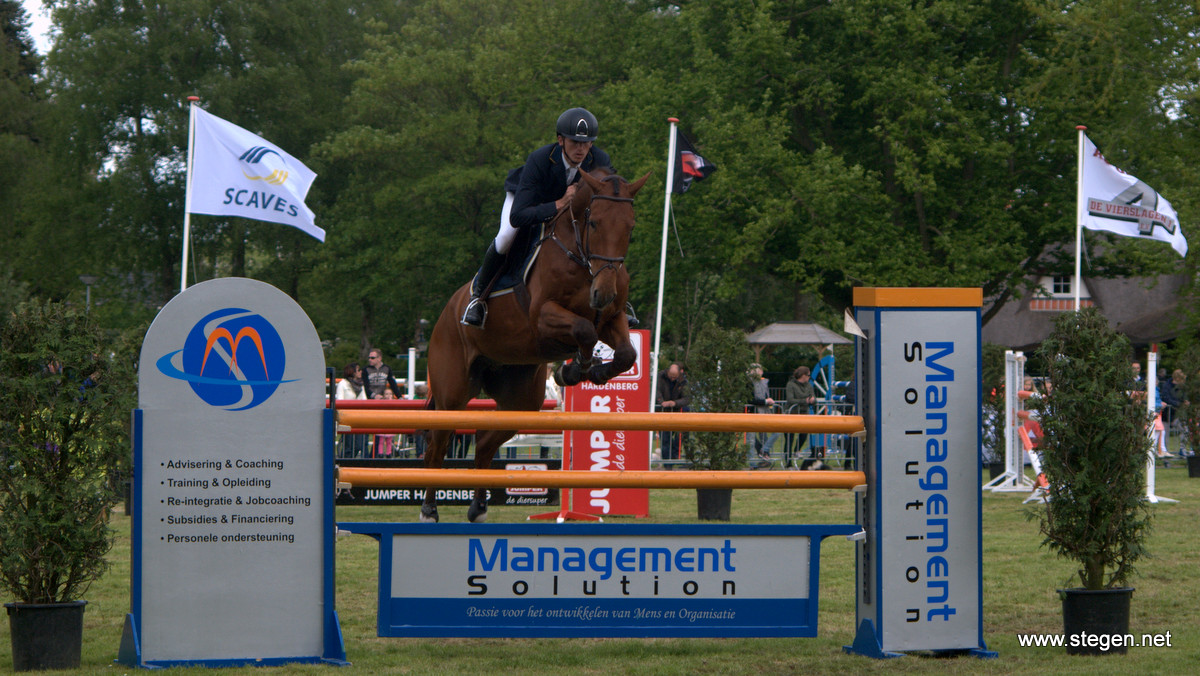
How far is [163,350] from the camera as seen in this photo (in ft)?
14.2

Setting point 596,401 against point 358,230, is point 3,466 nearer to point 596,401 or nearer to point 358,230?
point 596,401

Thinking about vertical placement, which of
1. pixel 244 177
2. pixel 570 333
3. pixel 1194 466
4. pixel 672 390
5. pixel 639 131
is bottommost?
pixel 1194 466

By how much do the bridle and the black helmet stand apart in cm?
35

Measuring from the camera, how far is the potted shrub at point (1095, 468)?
15.4 ft

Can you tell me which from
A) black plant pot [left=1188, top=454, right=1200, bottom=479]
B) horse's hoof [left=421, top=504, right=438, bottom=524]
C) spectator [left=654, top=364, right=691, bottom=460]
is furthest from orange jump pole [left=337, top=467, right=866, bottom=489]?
black plant pot [left=1188, top=454, right=1200, bottom=479]

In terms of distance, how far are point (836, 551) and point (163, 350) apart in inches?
196

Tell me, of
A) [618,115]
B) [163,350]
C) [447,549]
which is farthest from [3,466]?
[618,115]

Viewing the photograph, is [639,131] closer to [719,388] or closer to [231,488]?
[719,388]

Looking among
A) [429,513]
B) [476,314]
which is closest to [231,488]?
[476,314]

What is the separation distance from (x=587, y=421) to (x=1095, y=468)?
2137 mm

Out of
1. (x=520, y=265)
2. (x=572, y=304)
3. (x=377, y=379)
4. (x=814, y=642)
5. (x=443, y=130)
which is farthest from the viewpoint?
(x=443, y=130)

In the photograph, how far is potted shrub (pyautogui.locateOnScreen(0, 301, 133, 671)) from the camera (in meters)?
4.29

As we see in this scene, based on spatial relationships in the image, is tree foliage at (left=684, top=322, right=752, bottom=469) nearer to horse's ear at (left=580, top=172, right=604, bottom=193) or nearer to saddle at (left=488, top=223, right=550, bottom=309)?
saddle at (left=488, top=223, right=550, bottom=309)

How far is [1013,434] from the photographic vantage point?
493 inches
